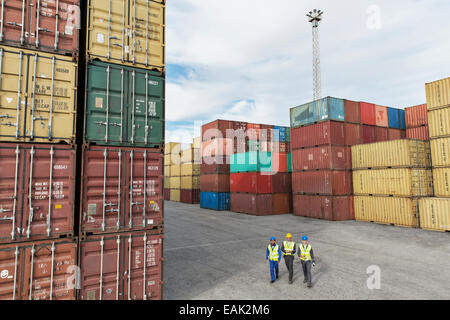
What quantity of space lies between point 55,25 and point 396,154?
21134 mm

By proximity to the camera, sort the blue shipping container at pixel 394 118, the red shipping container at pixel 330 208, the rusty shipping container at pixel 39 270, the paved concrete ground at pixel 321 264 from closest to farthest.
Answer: the rusty shipping container at pixel 39 270 → the paved concrete ground at pixel 321 264 → the red shipping container at pixel 330 208 → the blue shipping container at pixel 394 118

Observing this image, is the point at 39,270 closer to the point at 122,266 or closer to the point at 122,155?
the point at 122,266

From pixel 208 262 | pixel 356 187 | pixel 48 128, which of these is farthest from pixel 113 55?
pixel 356 187

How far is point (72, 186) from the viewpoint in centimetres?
659

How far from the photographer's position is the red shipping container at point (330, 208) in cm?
2155

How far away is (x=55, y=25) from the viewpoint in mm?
6715

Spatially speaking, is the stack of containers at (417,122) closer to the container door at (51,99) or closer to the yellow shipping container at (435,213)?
the yellow shipping container at (435,213)

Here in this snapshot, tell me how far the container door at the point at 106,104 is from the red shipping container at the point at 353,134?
20.4 meters

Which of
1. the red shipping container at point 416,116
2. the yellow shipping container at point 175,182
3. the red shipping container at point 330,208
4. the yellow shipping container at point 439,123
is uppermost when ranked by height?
the red shipping container at point 416,116

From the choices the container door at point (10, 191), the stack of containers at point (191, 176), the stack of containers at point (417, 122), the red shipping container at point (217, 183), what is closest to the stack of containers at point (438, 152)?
the stack of containers at point (417, 122)

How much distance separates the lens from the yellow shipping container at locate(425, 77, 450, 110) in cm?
1728

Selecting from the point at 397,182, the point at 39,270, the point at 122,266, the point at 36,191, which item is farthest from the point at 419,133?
the point at 39,270

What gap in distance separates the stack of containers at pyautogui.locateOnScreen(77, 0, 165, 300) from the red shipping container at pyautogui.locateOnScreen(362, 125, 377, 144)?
21489 millimetres

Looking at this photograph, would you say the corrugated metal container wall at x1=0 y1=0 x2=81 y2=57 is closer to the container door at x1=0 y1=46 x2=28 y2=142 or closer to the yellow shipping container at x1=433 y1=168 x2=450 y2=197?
the container door at x1=0 y1=46 x2=28 y2=142
